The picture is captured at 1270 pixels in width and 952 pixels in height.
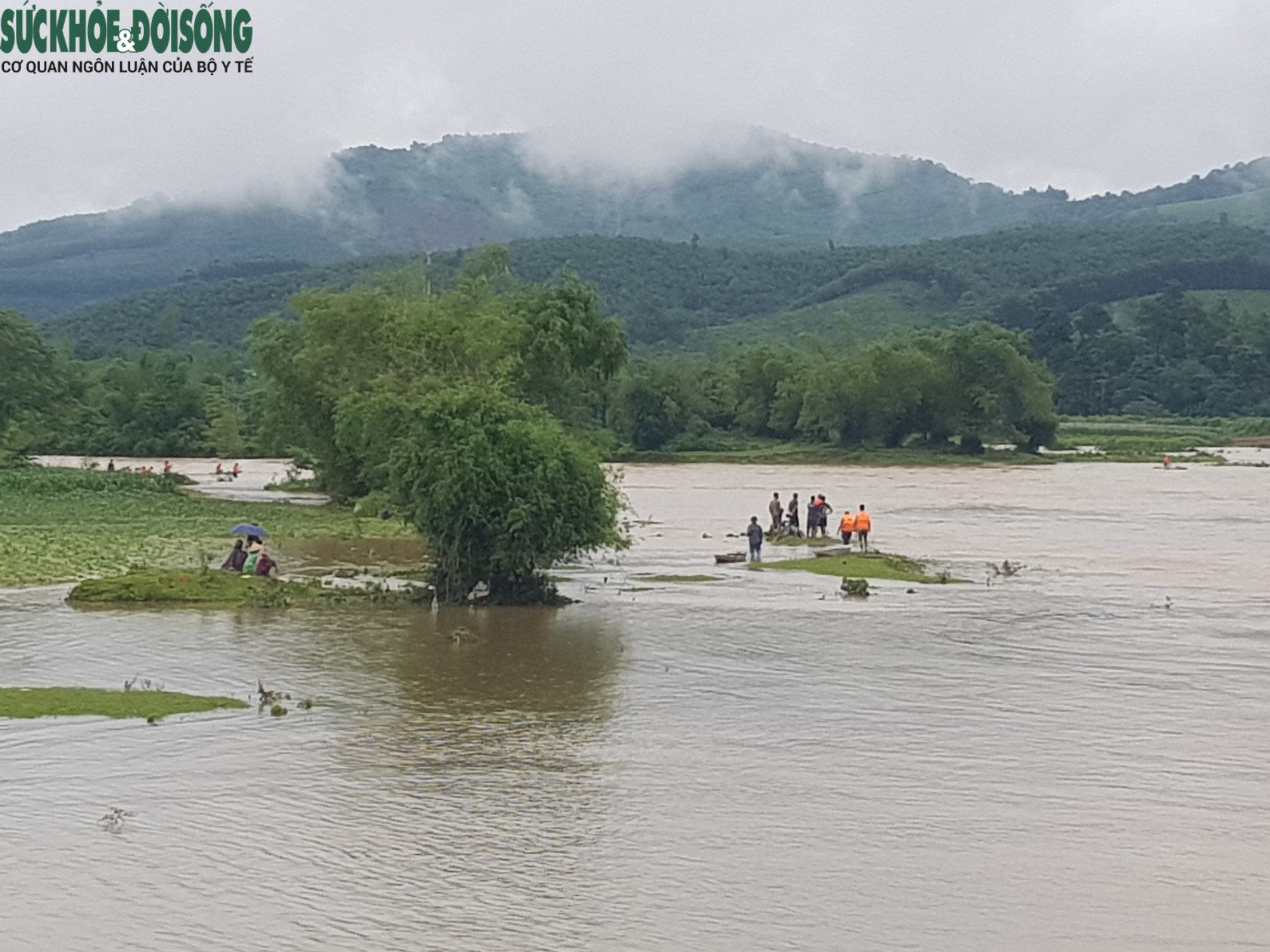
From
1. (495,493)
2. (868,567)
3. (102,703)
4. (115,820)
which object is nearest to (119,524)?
(495,493)

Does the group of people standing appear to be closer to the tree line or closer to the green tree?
the tree line

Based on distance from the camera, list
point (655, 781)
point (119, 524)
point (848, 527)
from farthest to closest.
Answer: point (119, 524), point (848, 527), point (655, 781)

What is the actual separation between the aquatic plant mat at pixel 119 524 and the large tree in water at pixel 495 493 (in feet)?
21.7

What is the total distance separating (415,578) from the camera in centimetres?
3759

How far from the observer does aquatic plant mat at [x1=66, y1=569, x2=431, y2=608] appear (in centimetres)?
3222

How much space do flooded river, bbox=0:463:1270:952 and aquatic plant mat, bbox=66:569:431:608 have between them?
33.2 inches

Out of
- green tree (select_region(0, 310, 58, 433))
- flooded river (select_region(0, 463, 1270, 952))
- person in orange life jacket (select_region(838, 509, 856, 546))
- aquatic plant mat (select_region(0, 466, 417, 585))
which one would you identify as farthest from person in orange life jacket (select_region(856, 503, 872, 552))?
green tree (select_region(0, 310, 58, 433))

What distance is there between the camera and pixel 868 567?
40.2m

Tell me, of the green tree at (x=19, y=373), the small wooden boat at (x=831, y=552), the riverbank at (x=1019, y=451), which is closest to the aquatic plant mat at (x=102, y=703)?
the small wooden boat at (x=831, y=552)

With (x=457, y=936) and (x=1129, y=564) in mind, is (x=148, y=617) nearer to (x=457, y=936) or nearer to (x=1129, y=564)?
(x=457, y=936)

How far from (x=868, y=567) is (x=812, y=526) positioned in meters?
7.74

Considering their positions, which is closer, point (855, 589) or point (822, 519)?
point (855, 589)

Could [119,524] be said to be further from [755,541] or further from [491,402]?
[491,402]

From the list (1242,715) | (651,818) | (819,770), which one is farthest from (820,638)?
(651,818)
